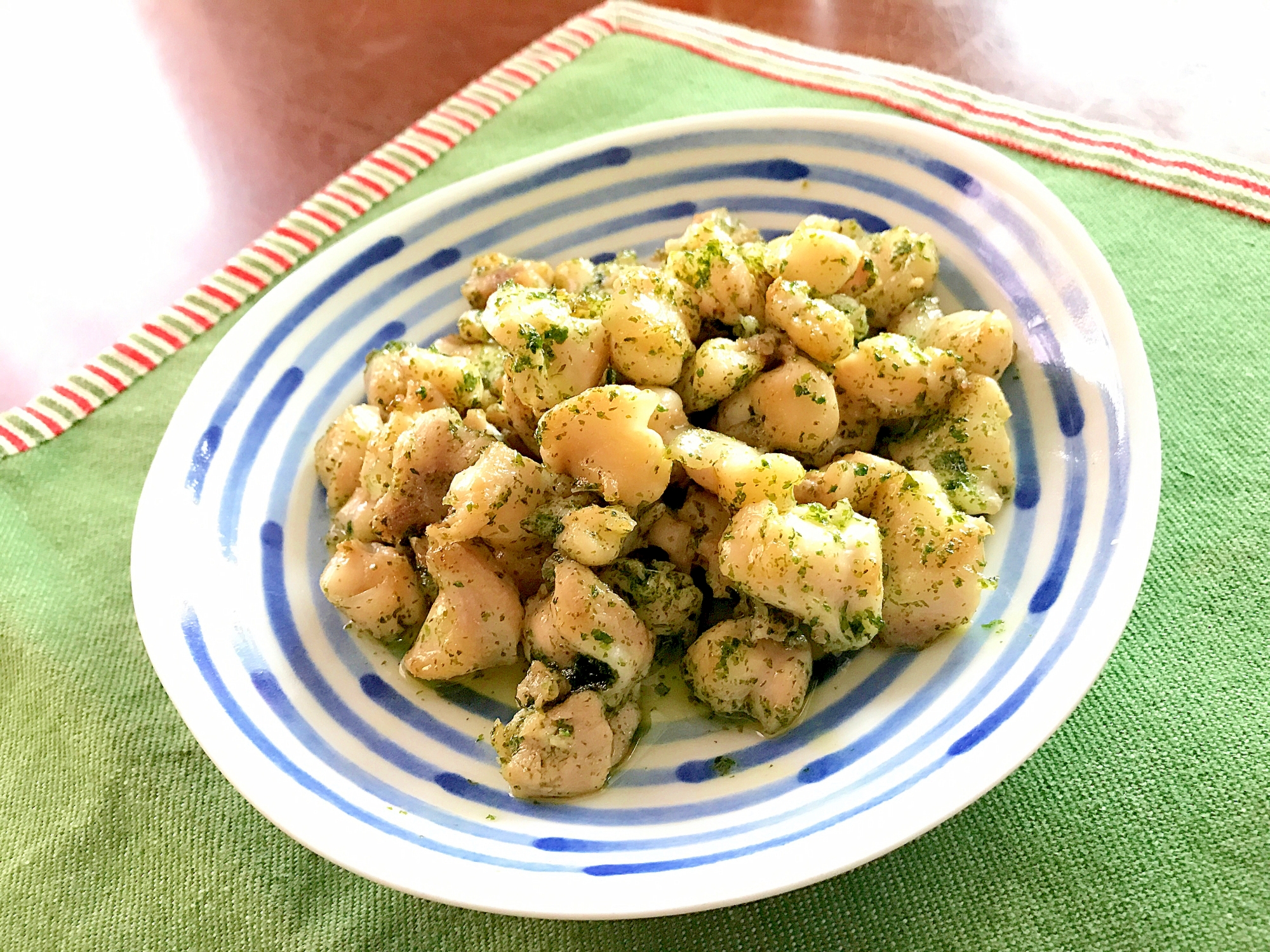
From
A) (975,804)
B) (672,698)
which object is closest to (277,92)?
(672,698)

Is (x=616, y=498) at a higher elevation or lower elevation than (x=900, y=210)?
lower

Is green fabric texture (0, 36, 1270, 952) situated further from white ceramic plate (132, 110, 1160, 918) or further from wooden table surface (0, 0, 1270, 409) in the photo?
wooden table surface (0, 0, 1270, 409)

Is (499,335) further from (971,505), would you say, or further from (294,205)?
(294,205)

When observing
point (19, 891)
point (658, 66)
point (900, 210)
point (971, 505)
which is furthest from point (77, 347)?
point (971, 505)

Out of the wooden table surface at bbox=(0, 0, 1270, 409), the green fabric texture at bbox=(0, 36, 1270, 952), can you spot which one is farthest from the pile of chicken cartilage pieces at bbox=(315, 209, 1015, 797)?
the wooden table surface at bbox=(0, 0, 1270, 409)

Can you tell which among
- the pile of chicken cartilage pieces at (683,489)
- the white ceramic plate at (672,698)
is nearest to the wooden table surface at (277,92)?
the white ceramic plate at (672,698)

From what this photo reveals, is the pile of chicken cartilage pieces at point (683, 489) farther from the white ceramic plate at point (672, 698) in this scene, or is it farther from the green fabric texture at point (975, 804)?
the green fabric texture at point (975, 804)
